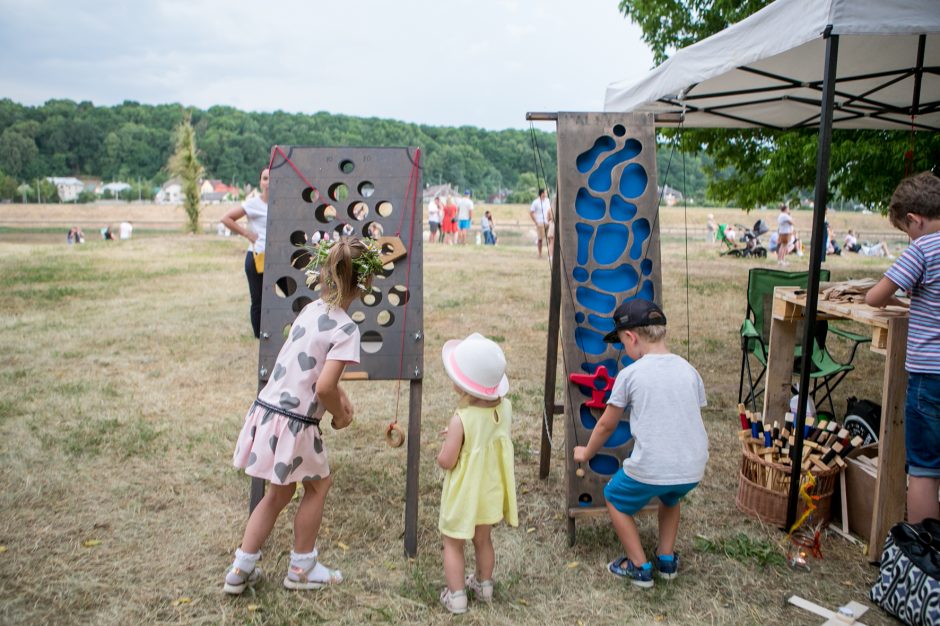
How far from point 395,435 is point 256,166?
93.2 metres

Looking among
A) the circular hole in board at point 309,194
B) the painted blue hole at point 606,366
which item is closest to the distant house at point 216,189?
the circular hole in board at point 309,194

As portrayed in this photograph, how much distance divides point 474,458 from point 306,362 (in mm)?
752

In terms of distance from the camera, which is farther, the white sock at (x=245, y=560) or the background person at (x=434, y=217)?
the background person at (x=434, y=217)

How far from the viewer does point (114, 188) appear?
290 feet

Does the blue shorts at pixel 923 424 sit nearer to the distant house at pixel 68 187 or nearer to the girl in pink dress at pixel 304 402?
the girl in pink dress at pixel 304 402

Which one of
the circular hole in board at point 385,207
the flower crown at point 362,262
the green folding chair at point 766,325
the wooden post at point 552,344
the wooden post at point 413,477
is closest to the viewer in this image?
the flower crown at point 362,262

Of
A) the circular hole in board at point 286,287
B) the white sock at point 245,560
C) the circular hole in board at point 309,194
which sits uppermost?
the circular hole in board at point 309,194

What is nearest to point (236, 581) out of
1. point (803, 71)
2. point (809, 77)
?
point (803, 71)

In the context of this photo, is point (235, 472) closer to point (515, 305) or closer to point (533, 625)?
point (533, 625)

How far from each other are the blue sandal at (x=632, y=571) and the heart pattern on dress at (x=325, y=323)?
5.30ft

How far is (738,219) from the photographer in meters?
44.0

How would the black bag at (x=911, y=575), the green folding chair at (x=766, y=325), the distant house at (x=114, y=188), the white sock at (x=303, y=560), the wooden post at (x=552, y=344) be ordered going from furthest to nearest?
1. the distant house at (x=114, y=188)
2. the green folding chair at (x=766, y=325)
3. the wooden post at (x=552, y=344)
4. the white sock at (x=303, y=560)
5. the black bag at (x=911, y=575)

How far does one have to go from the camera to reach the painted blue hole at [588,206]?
3.46 meters

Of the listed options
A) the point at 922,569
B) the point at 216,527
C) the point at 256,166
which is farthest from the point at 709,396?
the point at 256,166
